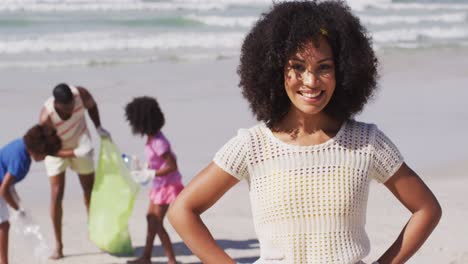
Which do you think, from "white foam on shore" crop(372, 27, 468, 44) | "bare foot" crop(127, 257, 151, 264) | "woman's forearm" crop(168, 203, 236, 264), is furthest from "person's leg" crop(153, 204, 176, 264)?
"white foam on shore" crop(372, 27, 468, 44)

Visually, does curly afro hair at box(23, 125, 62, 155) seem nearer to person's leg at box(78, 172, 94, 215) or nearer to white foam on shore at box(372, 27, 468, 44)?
person's leg at box(78, 172, 94, 215)

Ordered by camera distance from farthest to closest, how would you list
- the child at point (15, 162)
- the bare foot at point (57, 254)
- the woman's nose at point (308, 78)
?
the bare foot at point (57, 254)
the child at point (15, 162)
the woman's nose at point (308, 78)

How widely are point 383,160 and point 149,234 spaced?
4.42 meters

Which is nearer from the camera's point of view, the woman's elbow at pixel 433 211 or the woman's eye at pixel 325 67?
the woman's eye at pixel 325 67

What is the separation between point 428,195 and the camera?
3059mm

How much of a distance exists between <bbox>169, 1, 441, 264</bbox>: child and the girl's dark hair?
4432 millimetres

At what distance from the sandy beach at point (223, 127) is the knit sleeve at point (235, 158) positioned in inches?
174

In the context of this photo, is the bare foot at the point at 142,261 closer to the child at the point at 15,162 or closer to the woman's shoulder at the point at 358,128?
the child at the point at 15,162

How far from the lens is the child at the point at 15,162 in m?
6.71

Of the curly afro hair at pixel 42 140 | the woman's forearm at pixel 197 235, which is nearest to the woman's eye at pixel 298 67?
the woman's forearm at pixel 197 235

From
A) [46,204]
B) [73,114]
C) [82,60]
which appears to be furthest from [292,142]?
[82,60]

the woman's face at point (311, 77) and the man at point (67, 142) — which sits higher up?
the woman's face at point (311, 77)

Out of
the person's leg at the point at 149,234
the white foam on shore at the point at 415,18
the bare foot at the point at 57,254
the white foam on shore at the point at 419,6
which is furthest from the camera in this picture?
the white foam on shore at the point at 419,6

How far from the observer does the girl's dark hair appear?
24.0 ft
